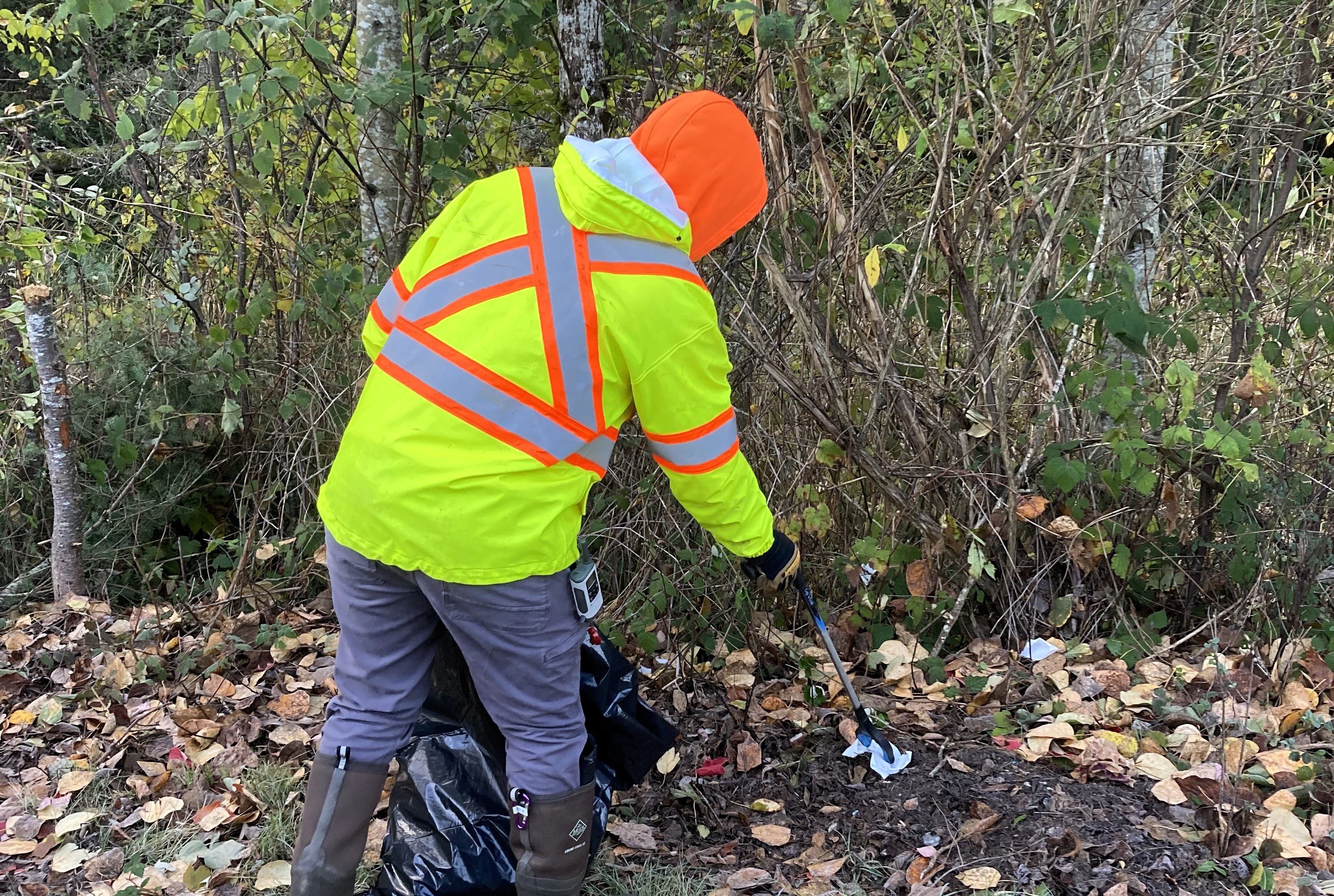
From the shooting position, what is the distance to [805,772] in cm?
301

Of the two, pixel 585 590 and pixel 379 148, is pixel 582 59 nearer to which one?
pixel 379 148

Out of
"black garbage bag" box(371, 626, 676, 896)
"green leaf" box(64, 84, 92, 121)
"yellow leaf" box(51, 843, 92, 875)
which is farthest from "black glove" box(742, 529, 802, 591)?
"green leaf" box(64, 84, 92, 121)

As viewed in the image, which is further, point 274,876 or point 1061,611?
point 1061,611

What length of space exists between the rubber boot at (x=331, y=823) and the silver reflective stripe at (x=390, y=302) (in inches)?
37.7

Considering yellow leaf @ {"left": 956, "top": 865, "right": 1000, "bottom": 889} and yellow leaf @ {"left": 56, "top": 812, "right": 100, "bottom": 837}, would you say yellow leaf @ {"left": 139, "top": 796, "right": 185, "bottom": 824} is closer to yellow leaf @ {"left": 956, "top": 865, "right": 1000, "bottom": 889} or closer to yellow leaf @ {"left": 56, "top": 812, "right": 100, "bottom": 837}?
yellow leaf @ {"left": 56, "top": 812, "right": 100, "bottom": 837}

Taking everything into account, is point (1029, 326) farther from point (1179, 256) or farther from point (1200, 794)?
point (1200, 794)

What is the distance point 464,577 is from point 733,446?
2.06 feet

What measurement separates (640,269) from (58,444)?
308 centimetres

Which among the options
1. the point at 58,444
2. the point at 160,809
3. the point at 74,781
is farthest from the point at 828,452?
the point at 58,444

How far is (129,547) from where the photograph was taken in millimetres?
4344

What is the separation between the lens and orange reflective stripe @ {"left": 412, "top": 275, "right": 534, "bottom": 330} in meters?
1.92

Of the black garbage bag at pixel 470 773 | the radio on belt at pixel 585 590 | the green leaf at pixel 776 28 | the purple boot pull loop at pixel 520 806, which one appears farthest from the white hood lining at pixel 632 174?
the purple boot pull loop at pixel 520 806

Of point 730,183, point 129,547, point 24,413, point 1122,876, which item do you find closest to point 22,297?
point 24,413

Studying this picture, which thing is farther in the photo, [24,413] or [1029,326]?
[24,413]
